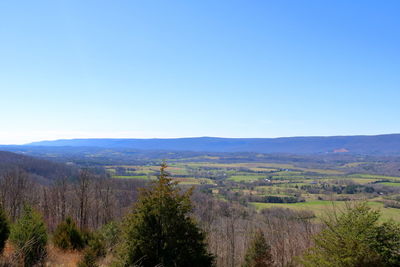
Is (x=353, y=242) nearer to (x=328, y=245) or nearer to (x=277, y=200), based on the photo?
(x=328, y=245)

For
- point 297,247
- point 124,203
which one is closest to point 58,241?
point 297,247

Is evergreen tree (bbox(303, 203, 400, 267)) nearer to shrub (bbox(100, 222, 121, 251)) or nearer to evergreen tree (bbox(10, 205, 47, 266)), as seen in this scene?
evergreen tree (bbox(10, 205, 47, 266))

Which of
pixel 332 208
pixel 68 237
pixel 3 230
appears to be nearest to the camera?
pixel 3 230

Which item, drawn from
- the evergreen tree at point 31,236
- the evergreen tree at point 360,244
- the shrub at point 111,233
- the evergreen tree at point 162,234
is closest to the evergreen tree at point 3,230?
the evergreen tree at point 31,236

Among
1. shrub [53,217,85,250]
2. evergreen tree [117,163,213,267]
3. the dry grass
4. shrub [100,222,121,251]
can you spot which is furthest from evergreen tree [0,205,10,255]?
shrub [100,222,121,251]

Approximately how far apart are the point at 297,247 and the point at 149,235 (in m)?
20.8

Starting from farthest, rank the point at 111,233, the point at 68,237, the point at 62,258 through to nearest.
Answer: the point at 111,233 → the point at 68,237 → the point at 62,258

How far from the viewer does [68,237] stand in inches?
554

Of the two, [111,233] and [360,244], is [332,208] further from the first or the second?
[360,244]

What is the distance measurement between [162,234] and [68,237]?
8469mm

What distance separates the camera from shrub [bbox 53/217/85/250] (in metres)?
13.9

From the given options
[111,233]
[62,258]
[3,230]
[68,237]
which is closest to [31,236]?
[3,230]

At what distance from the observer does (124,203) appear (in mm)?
50469

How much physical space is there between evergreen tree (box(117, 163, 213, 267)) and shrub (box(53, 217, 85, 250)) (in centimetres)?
759
